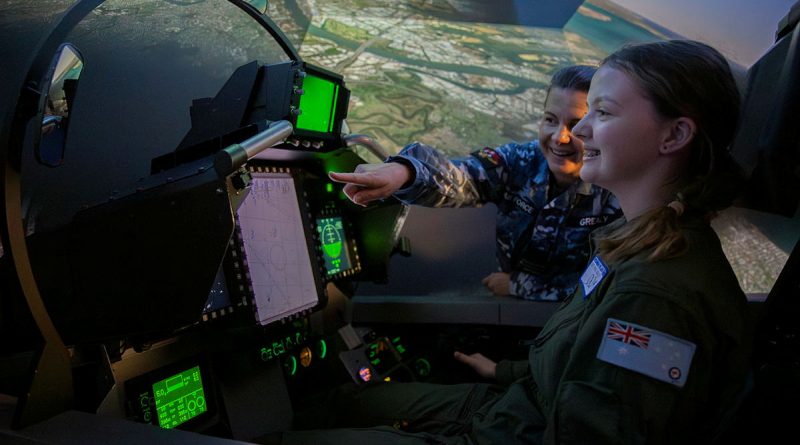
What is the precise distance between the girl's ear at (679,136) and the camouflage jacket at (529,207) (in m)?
0.73

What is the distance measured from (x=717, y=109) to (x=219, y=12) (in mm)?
1810

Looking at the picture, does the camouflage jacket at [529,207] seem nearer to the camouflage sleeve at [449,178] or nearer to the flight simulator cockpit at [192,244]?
the camouflage sleeve at [449,178]

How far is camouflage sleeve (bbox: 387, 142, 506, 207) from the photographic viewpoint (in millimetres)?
1607

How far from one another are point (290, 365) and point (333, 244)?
0.40 metres

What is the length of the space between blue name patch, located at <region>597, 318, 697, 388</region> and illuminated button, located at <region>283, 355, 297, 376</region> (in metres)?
1.04

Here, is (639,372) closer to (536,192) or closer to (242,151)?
(242,151)

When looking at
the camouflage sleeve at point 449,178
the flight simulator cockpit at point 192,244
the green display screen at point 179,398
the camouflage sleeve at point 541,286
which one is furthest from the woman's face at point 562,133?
the green display screen at point 179,398

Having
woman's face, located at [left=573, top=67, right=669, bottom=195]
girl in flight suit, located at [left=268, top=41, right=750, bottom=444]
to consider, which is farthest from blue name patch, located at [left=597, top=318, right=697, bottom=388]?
woman's face, located at [left=573, top=67, right=669, bottom=195]

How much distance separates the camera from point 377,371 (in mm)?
1874

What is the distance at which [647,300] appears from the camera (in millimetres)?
895

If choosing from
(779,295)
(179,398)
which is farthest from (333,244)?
(779,295)

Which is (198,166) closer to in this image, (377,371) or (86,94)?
(86,94)

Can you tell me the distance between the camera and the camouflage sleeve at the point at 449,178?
5.27 ft

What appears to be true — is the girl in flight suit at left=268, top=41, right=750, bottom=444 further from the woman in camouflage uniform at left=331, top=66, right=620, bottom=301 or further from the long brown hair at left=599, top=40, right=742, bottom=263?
the woman in camouflage uniform at left=331, top=66, right=620, bottom=301
